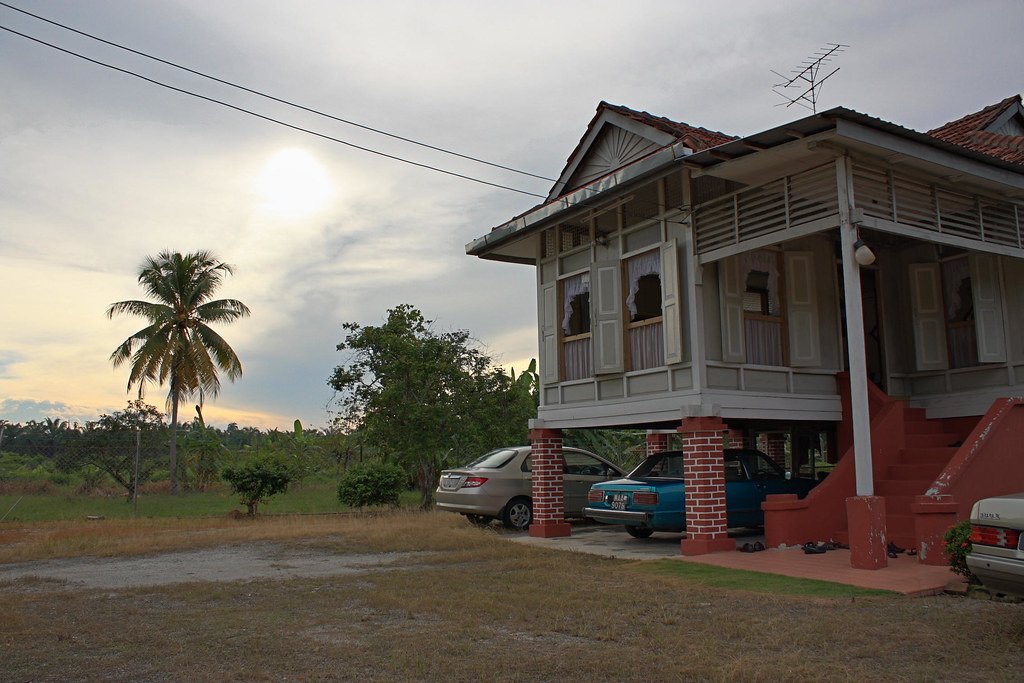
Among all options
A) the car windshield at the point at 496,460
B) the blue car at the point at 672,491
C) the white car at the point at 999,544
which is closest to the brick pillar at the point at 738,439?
the blue car at the point at 672,491

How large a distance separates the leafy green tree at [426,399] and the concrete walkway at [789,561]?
6.63 meters

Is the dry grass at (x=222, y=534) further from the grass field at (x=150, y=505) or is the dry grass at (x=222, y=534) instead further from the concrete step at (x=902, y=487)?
the concrete step at (x=902, y=487)

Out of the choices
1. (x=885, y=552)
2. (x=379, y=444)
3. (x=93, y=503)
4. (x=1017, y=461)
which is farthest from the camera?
(x=93, y=503)

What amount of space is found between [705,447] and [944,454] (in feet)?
10.8

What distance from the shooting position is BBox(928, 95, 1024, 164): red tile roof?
13195mm

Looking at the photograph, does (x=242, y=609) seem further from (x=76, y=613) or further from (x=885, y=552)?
(x=885, y=552)

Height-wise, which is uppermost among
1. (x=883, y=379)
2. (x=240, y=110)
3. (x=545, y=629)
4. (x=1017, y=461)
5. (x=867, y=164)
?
(x=240, y=110)

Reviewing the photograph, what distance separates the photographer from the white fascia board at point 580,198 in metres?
11.5

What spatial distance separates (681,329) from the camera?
12.2 meters

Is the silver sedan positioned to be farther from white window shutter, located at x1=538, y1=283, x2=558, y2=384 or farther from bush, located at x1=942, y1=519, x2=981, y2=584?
bush, located at x1=942, y1=519, x2=981, y2=584

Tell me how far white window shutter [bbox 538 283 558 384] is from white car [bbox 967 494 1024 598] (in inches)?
353

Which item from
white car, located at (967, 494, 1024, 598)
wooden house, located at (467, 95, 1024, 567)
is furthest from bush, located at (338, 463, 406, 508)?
white car, located at (967, 494, 1024, 598)

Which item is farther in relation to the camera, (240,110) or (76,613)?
(240,110)

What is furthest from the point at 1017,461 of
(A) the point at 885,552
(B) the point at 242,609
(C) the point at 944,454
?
(B) the point at 242,609
